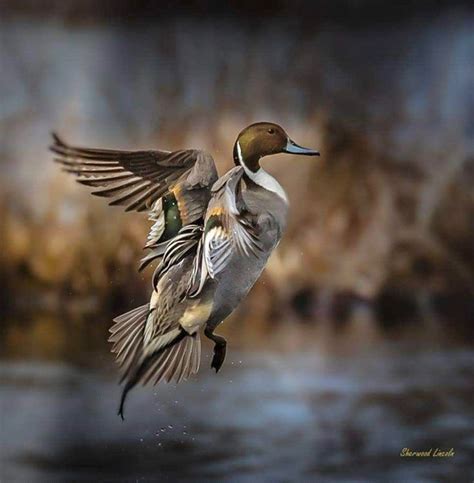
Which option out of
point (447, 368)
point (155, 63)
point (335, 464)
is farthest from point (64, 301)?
point (447, 368)

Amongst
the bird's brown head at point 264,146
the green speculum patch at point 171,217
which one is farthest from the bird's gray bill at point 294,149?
the green speculum patch at point 171,217

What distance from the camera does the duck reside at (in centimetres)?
237

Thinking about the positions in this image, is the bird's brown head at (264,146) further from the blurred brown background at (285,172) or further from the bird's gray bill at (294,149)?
the blurred brown background at (285,172)

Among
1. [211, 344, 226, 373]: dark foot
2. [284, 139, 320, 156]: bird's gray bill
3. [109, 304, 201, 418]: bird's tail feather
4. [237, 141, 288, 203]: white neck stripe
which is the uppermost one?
[284, 139, 320, 156]: bird's gray bill

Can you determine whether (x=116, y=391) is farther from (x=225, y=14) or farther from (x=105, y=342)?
(x=225, y=14)

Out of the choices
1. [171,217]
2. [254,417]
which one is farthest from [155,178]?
[254,417]

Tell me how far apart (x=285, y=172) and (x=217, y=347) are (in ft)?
1.87

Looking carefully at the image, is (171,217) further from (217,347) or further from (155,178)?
(217,347)

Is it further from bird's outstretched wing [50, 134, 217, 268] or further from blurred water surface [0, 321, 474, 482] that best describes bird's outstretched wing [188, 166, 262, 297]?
blurred water surface [0, 321, 474, 482]

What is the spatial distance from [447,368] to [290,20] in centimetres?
117

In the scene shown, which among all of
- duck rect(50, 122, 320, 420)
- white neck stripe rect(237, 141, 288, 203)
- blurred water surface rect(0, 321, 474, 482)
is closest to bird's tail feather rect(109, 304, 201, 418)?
duck rect(50, 122, 320, 420)

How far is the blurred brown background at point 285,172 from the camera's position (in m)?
2.70

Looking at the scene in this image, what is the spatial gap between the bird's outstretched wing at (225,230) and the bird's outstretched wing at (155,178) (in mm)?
84

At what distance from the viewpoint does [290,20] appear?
8.92 ft
